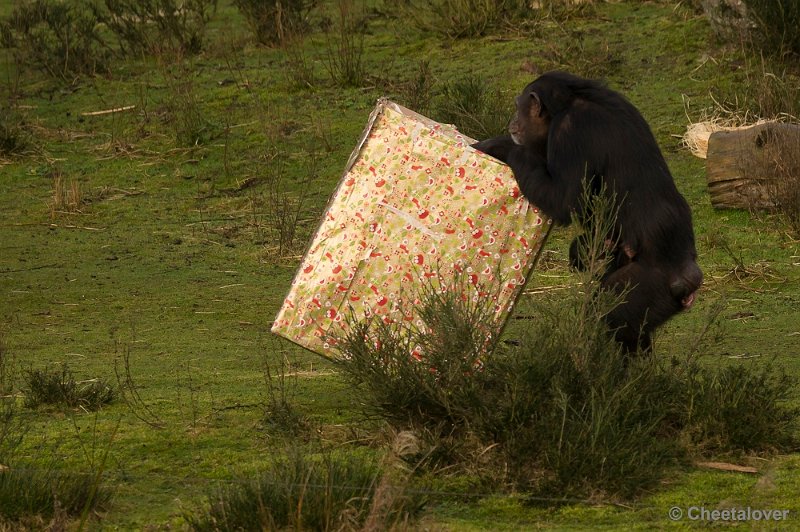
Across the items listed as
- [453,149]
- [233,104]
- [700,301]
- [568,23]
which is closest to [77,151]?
[233,104]

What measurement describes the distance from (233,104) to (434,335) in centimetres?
879

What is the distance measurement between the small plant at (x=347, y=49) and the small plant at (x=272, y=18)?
45cm

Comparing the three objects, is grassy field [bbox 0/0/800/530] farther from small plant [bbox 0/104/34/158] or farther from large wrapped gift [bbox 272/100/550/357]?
large wrapped gift [bbox 272/100/550/357]

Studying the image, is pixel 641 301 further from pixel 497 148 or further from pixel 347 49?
pixel 347 49

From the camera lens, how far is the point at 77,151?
1326cm

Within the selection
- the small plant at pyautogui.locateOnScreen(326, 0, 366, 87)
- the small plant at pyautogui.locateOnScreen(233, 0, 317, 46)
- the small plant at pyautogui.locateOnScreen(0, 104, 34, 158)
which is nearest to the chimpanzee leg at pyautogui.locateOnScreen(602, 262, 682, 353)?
the small plant at pyautogui.locateOnScreen(326, 0, 366, 87)

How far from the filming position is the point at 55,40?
15.9 meters

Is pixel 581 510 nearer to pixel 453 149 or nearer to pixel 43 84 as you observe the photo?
pixel 453 149

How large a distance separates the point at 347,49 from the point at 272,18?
1836 mm

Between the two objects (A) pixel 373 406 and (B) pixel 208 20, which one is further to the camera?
(B) pixel 208 20

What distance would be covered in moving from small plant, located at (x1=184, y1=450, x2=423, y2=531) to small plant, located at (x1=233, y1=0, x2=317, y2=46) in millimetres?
11159

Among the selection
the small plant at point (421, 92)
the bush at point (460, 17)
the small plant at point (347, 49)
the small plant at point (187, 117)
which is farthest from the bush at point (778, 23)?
the small plant at point (187, 117)

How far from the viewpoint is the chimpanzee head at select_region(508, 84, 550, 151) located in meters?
6.15

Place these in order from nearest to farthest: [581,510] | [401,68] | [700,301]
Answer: [581,510]
[700,301]
[401,68]
